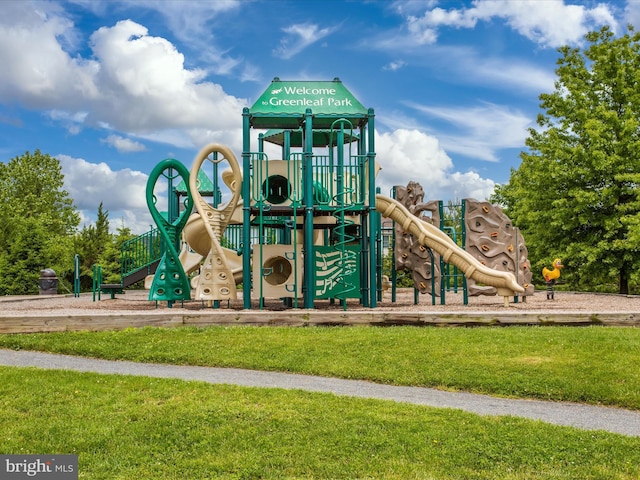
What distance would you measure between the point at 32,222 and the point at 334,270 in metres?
Result: 18.9

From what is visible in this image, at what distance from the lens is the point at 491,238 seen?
704 inches

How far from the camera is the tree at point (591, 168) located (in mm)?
25062

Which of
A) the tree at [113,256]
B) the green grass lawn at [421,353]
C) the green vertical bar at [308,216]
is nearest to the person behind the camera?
the green grass lawn at [421,353]

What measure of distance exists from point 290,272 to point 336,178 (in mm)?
2830

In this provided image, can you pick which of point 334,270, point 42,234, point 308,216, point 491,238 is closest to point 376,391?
point 334,270

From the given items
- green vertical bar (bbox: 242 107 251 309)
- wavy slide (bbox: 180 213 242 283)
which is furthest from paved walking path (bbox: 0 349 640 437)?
wavy slide (bbox: 180 213 242 283)

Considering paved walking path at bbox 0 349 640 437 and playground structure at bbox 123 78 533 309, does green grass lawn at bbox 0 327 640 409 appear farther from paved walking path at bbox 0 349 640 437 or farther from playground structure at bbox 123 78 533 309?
playground structure at bbox 123 78 533 309

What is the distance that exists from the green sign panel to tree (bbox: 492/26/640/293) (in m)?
13.1

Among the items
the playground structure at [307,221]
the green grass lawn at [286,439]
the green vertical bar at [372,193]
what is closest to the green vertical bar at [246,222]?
the playground structure at [307,221]

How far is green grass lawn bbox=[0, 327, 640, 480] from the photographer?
5480 mm

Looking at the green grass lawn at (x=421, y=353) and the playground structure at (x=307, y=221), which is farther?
the playground structure at (x=307, y=221)

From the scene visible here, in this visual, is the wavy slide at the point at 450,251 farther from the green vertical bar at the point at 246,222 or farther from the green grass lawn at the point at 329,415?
the green grass lawn at the point at 329,415

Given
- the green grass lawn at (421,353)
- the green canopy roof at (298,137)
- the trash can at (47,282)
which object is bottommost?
the green grass lawn at (421,353)

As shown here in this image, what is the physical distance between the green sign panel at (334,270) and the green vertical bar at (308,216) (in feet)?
0.61
